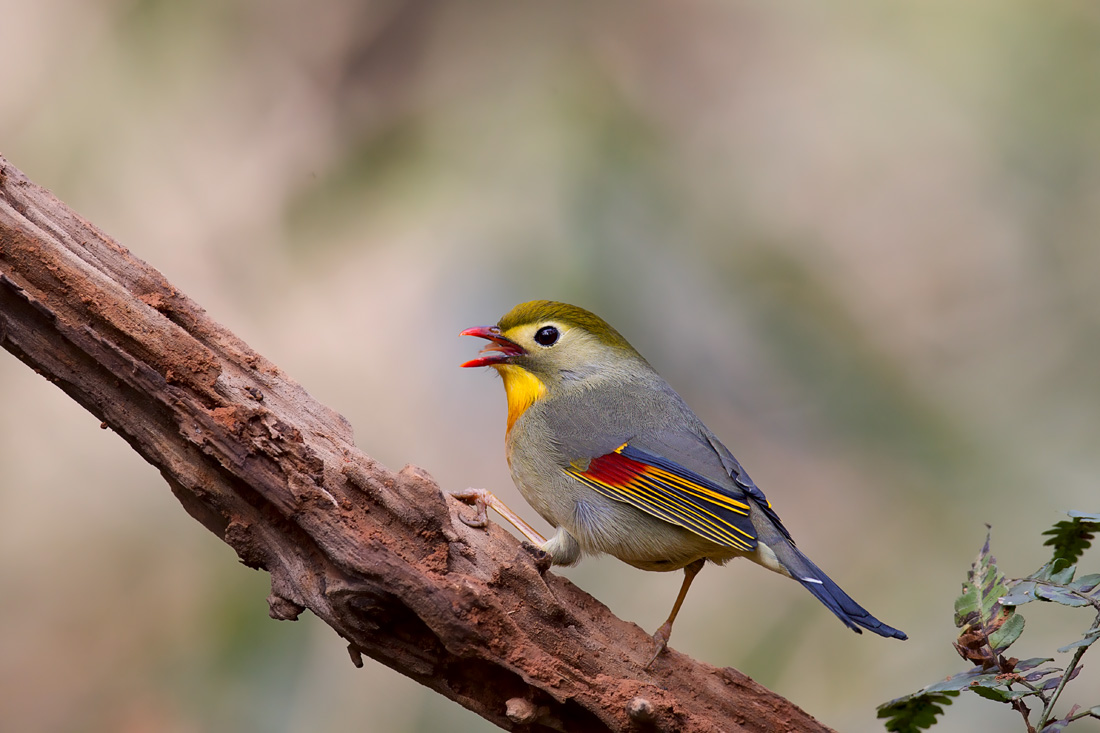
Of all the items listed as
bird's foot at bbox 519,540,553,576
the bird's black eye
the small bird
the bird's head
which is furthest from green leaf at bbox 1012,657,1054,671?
the bird's black eye

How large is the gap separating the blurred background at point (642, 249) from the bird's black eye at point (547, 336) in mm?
1430

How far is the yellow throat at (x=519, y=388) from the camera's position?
3.23 meters

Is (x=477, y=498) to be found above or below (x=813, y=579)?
below

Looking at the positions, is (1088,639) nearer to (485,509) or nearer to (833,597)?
(833,597)

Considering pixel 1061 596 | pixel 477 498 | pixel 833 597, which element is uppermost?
pixel 1061 596

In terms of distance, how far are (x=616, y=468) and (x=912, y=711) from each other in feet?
3.71

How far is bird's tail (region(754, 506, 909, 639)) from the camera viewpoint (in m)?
2.51

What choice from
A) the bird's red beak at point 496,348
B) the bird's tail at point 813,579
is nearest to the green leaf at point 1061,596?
the bird's tail at point 813,579

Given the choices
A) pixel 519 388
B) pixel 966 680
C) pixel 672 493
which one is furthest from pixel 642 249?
pixel 966 680

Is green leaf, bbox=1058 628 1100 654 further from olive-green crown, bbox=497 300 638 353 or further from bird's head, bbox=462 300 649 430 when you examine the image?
olive-green crown, bbox=497 300 638 353

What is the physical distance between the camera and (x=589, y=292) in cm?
480

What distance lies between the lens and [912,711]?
2.68m

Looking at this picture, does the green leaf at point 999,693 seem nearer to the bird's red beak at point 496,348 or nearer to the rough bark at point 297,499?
the rough bark at point 297,499

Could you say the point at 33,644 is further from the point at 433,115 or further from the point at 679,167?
the point at 679,167
